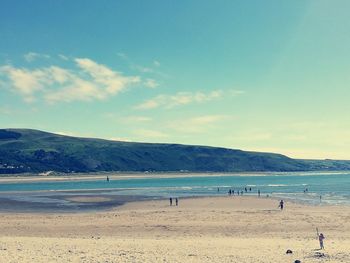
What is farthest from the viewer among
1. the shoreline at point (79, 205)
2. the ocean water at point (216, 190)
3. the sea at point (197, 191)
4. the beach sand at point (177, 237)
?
the ocean water at point (216, 190)

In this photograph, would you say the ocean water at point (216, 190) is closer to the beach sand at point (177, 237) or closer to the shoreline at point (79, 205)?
the shoreline at point (79, 205)

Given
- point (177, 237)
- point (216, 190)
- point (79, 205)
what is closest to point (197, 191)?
point (216, 190)

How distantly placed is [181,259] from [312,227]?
63.0 ft

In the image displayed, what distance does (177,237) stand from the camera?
32969mm

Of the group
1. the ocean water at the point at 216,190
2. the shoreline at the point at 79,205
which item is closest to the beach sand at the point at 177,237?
the shoreline at the point at 79,205

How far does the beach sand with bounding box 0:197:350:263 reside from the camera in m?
24.0

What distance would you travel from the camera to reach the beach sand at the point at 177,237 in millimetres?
23984

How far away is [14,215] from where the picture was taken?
5078 cm

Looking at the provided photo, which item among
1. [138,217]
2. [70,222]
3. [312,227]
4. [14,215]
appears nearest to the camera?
[312,227]

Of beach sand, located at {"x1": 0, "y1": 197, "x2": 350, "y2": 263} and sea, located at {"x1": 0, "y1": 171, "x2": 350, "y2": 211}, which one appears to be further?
sea, located at {"x1": 0, "y1": 171, "x2": 350, "y2": 211}

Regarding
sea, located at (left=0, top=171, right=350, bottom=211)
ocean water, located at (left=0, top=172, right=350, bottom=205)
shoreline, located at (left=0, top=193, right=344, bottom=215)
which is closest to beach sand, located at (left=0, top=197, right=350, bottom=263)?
shoreline, located at (left=0, top=193, right=344, bottom=215)

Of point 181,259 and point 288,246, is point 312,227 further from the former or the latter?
point 181,259

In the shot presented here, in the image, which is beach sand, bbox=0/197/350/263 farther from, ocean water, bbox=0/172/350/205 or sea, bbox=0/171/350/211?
ocean water, bbox=0/172/350/205

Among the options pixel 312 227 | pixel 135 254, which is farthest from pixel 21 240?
pixel 312 227
